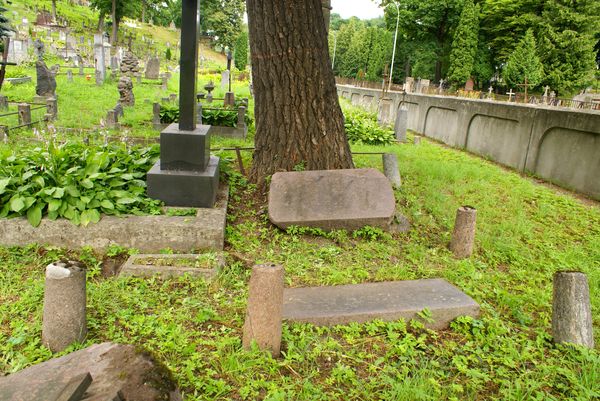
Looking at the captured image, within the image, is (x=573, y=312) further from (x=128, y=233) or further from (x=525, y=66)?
(x=525, y=66)

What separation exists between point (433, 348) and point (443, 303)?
54 centimetres

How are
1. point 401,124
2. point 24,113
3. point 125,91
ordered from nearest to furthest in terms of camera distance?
point 24,113 → point 401,124 → point 125,91

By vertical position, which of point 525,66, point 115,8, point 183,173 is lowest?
point 183,173

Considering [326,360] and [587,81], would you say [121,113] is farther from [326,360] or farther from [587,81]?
[587,81]

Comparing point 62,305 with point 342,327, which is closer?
point 62,305

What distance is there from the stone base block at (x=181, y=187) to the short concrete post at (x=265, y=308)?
7.29 ft

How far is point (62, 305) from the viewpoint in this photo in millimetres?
2660

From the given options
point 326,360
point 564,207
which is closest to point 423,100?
point 564,207

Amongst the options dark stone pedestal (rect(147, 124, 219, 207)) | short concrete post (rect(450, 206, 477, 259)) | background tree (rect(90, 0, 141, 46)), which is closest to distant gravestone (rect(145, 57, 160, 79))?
background tree (rect(90, 0, 141, 46))

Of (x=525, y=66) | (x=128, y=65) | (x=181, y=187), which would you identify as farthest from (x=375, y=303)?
(x=525, y=66)

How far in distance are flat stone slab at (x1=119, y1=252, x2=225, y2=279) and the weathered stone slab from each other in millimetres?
1554

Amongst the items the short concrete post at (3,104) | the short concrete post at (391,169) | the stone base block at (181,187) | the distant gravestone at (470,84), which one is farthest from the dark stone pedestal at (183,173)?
the distant gravestone at (470,84)

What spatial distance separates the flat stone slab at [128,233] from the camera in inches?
161

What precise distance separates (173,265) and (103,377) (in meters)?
1.96
